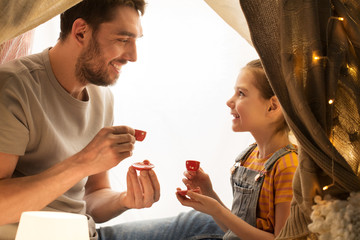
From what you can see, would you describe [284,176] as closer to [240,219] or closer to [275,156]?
[275,156]

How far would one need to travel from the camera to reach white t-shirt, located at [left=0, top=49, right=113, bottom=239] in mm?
1609

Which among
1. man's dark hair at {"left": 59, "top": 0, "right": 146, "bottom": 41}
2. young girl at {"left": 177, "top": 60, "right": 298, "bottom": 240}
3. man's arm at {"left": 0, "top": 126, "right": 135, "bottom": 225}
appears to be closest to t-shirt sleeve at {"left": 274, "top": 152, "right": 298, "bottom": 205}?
young girl at {"left": 177, "top": 60, "right": 298, "bottom": 240}

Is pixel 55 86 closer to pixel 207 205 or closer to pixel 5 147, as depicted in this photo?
pixel 5 147

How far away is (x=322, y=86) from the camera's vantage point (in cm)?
122

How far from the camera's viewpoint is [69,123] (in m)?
1.88

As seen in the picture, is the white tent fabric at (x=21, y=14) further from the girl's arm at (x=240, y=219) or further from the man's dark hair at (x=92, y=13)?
the girl's arm at (x=240, y=219)

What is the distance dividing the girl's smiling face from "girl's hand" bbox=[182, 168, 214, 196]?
250 mm

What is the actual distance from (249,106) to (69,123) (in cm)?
77

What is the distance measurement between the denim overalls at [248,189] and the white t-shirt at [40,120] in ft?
2.08

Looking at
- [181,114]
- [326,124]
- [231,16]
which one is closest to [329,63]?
[326,124]

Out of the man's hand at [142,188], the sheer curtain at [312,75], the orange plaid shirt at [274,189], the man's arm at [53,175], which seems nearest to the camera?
the sheer curtain at [312,75]

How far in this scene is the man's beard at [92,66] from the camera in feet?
6.14

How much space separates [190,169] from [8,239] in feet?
2.50

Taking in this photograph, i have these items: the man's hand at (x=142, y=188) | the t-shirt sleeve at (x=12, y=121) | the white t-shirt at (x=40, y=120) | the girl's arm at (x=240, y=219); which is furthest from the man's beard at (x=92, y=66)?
the girl's arm at (x=240, y=219)
